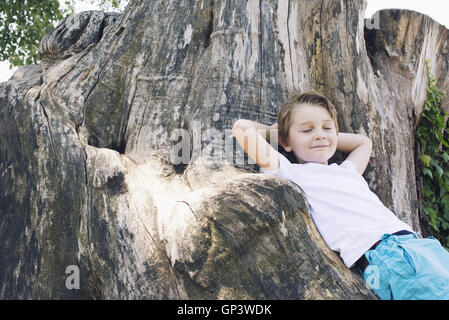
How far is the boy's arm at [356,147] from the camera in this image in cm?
324

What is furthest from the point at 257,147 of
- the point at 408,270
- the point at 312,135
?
the point at 408,270

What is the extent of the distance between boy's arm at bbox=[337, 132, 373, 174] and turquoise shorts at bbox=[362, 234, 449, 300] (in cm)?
90

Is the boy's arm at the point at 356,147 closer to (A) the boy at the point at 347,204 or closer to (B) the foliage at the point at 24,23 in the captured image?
→ (A) the boy at the point at 347,204

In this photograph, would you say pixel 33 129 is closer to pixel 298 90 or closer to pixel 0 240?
pixel 0 240

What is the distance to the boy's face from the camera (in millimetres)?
2941

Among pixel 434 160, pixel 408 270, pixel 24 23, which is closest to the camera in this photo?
pixel 408 270

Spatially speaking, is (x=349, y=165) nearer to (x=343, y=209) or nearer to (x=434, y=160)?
(x=343, y=209)

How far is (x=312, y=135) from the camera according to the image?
294 cm

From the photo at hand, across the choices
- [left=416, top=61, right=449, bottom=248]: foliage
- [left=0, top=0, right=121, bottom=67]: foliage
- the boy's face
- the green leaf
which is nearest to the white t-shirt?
the boy's face

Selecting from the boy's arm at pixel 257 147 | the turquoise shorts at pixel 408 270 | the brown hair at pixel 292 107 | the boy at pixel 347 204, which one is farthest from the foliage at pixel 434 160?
the boy's arm at pixel 257 147

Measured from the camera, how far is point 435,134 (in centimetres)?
432

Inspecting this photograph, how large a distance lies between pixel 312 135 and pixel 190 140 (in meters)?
0.89

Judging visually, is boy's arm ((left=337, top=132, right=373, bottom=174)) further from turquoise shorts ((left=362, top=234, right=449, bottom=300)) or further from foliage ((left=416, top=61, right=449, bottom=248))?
foliage ((left=416, top=61, right=449, bottom=248))
